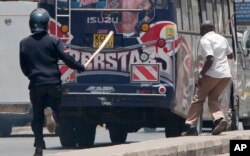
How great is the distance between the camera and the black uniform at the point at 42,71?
1433cm

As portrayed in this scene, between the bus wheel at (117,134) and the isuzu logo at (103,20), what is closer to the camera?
the isuzu logo at (103,20)

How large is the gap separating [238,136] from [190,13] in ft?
13.9

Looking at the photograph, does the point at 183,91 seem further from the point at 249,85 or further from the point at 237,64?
the point at 249,85

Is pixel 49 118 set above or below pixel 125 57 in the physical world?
below

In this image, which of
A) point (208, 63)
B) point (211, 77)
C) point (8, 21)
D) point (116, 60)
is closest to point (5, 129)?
point (8, 21)

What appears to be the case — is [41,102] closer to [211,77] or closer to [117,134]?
[211,77]

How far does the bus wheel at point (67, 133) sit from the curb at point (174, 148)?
398cm

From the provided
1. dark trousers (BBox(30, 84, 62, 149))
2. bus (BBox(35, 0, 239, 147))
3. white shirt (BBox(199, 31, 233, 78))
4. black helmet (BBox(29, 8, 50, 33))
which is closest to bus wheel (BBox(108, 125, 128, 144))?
bus (BBox(35, 0, 239, 147))

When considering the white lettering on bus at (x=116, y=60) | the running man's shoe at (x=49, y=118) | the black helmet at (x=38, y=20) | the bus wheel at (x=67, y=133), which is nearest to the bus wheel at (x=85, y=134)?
the bus wheel at (x=67, y=133)

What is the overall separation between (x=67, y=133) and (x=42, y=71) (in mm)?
6474

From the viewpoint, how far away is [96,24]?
19.7m

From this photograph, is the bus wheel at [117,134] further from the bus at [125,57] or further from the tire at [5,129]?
the tire at [5,129]

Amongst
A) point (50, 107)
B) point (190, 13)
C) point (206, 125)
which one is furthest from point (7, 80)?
point (50, 107)

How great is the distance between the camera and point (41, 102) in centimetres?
1439
